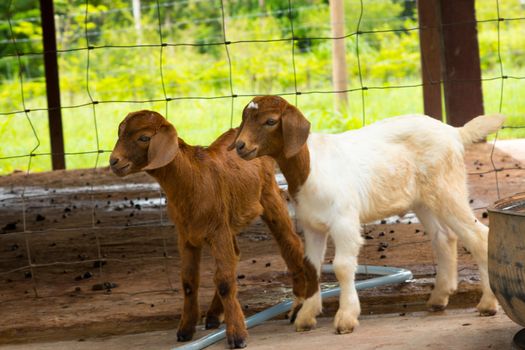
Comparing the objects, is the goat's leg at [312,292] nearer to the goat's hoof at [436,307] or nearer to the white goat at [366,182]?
the white goat at [366,182]

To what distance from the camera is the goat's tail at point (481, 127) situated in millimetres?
5531

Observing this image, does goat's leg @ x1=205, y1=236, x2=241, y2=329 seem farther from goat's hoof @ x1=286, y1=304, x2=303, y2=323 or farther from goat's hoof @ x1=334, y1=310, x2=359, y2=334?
goat's hoof @ x1=334, y1=310, x2=359, y2=334

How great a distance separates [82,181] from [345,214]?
247 inches

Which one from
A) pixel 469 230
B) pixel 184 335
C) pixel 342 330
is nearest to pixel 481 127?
pixel 469 230

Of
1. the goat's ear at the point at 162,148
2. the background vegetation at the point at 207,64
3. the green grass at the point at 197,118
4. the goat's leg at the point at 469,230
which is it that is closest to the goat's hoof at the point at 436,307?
the goat's leg at the point at 469,230

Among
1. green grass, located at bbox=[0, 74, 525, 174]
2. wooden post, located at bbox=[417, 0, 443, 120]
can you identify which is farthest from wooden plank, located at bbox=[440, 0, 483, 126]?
green grass, located at bbox=[0, 74, 525, 174]

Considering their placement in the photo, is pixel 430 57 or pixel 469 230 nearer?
pixel 469 230

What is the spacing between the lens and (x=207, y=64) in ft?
63.9

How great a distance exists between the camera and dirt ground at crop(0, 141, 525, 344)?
229 inches

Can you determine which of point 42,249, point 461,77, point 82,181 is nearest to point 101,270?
point 42,249

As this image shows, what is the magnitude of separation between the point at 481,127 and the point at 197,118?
1031cm

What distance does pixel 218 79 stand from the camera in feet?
59.8

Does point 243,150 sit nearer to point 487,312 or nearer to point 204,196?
point 204,196

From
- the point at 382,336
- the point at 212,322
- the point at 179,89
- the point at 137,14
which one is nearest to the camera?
the point at 382,336
